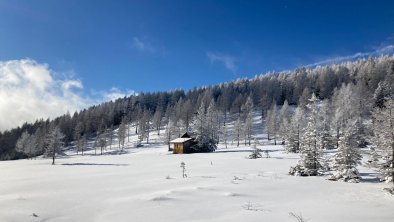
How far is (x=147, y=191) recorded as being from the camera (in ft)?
73.5

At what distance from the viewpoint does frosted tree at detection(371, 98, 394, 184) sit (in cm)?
2736

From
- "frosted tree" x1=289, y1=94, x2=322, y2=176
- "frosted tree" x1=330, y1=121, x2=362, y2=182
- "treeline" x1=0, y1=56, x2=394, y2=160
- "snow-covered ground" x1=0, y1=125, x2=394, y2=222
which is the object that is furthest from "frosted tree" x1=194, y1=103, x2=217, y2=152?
"snow-covered ground" x1=0, y1=125, x2=394, y2=222

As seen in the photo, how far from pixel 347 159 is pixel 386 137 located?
506cm

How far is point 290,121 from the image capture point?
97750 millimetres

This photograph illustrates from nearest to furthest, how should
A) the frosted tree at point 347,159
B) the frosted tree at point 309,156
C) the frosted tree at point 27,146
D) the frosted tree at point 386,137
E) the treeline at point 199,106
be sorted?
1. the frosted tree at point 386,137
2. the frosted tree at point 347,159
3. the frosted tree at point 309,156
4. the frosted tree at point 27,146
5. the treeline at point 199,106

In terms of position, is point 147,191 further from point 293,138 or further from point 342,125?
point 342,125

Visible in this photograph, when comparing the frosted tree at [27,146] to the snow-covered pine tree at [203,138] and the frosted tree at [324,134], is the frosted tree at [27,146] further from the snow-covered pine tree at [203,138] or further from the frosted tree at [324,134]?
the frosted tree at [324,134]

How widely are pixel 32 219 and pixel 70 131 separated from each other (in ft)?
499

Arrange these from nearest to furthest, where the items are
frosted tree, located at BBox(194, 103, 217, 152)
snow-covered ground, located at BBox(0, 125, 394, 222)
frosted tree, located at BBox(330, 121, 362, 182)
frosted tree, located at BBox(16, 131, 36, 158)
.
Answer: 1. snow-covered ground, located at BBox(0, 125, 394, 222)
2. frosted tree, located at BBox(330, 121, 362, 182)
3. frosted tree, located at BBox(194, 103, 217, 152)
4. frosted tree, located at BBox(16, 131, 36, 158)

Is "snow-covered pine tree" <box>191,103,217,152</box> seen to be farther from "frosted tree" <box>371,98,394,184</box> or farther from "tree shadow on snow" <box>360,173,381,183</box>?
"frosted tree" <box>371,98,394,184</box>

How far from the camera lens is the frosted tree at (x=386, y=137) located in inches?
1077

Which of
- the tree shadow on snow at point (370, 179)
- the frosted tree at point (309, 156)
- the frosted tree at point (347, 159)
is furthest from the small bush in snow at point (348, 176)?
the frosted tree at point (309, 156)

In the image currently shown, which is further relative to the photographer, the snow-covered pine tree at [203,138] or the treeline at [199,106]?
the treeline at [199,106]

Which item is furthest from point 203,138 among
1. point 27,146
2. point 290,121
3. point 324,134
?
point 27,146
